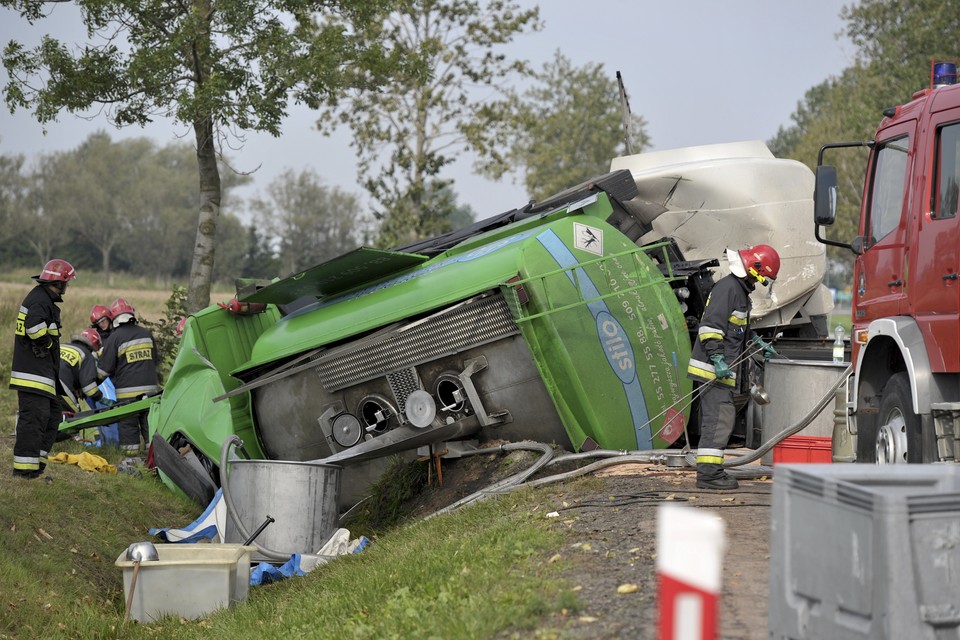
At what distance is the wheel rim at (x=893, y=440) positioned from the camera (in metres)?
6.25

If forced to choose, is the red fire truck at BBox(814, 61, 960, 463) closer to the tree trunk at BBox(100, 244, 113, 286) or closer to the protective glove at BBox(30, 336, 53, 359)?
the protective glove at BBox(30, 336, 53, 359)

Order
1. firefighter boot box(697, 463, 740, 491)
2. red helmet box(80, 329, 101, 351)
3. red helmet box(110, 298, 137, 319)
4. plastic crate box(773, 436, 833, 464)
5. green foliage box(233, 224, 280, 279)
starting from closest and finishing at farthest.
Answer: firefighter boot box(697, 463, 740, 491), plastic crate box(773, 436, 833, 464), red helmet box(110, 298, 137, 319), red helmet box(80, 329, 101, 351), green foliage box(233, 224, 280, 279)

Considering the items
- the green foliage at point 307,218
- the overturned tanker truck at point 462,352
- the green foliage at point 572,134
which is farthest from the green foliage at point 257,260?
the overturned tanker truck at point 462,352

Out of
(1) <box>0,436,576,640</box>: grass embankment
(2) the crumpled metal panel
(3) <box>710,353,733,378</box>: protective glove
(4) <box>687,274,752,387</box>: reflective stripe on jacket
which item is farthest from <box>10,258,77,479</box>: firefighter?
(3) <box>710,353,733,378</box>: protective glove

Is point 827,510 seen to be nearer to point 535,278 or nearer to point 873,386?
point 873,386

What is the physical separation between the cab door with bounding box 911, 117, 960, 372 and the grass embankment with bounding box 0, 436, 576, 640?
87.8 inches

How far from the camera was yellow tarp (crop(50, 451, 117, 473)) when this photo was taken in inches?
413

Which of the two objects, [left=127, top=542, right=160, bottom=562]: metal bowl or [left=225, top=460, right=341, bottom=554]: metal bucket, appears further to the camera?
[left=225, top=460, right=341, bottom=554]: metal bucket

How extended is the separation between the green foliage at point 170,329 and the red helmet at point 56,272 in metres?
4.91

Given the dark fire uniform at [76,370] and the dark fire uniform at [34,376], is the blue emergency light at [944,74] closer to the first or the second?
the dark fire uniform at [34,376]

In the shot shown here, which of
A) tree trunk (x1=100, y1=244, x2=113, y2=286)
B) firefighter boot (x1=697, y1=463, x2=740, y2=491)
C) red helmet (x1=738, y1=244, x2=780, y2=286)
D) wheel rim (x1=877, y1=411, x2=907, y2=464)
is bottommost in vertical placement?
firefighter boot (x1=697, y1=463, x2=740, y2=491)

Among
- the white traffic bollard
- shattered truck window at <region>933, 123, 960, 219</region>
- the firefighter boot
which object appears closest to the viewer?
the white traffic bollard

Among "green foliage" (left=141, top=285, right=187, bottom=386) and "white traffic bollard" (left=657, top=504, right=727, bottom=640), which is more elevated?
"green foliage" (left=141, top=285, right=187, bottom=386)

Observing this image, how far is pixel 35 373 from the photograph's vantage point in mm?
9133
